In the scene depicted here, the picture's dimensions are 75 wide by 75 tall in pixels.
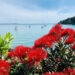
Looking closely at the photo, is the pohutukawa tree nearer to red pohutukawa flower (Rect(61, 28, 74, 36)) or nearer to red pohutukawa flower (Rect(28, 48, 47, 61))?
red pohutukawa flower (Rect(61, 28, 74, 36))

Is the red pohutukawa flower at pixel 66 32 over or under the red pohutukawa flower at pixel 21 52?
over

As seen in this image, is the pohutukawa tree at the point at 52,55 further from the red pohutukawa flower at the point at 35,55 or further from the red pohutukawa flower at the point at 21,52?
the red pohutukawa flower at the point at 35,55

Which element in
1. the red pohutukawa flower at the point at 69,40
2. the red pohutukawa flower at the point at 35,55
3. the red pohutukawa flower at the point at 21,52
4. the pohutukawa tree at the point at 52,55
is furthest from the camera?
the red pohutukawa flower at the point at 69,40

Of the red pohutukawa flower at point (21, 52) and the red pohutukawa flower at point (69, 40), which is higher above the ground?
the red pohutukawa flower at point (69, 40)

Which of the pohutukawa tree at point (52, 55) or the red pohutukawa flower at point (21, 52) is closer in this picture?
the red pohutukawa flower at point (21, 52)

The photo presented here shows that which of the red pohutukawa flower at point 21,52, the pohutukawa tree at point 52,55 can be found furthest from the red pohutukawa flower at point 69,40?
the red pohutukawa flower at point 21,52

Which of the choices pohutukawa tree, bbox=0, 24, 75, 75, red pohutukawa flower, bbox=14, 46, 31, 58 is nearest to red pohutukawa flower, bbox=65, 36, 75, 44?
pohutukawa tree, bbox=0, 24, 75, 75

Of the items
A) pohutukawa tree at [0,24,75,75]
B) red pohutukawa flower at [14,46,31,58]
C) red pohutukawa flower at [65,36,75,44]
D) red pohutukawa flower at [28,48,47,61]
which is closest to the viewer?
red pohutukawa flower at [28,48,47,61]

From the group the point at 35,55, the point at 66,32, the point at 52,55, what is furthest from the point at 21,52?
the point at 66,32

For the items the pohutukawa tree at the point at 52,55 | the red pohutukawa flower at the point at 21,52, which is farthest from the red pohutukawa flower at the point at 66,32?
the red pohutukawa flower at the point at 21,52

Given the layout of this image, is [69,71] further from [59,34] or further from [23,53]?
[59,34]

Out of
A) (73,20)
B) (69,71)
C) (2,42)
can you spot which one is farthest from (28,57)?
(73,20)

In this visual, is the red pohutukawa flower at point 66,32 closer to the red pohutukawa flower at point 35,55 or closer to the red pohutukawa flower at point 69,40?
the red pohutukawa flower at point 69,40

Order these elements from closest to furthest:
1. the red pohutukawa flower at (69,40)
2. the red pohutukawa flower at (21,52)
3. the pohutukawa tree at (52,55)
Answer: the red pohutukawa flower at (21,52) < the pohutukawa tree at (52,55) < the red pohutukawa flower at (69,40)
